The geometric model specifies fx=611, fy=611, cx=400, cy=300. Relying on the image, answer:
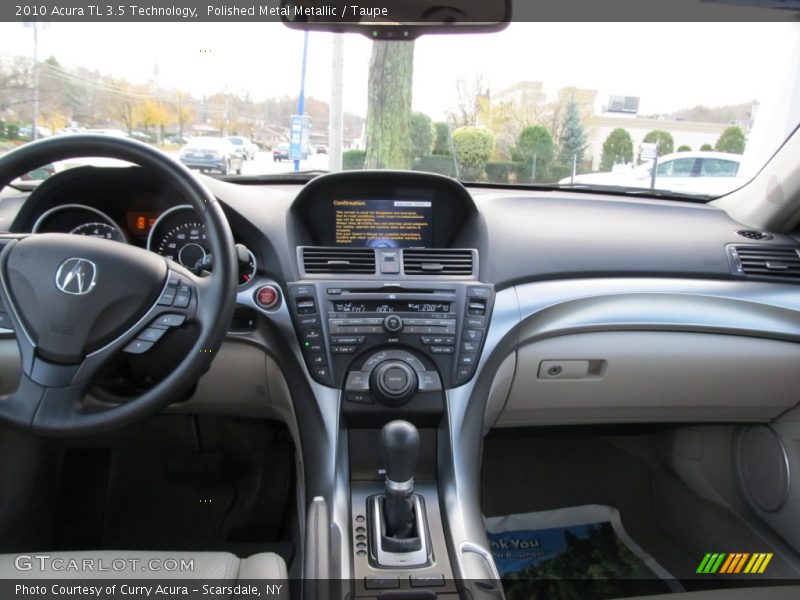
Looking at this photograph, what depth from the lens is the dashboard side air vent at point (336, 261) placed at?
2117 millimetres

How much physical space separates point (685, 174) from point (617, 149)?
0.37 m

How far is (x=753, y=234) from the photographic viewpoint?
2.49 metres

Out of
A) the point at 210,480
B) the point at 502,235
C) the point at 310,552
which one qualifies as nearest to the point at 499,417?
the point at 502,235

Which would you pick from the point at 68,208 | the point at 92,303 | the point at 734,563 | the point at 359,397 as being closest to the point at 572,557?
the point at 734,563

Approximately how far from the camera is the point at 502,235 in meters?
2.24

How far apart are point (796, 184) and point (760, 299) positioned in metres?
0.45


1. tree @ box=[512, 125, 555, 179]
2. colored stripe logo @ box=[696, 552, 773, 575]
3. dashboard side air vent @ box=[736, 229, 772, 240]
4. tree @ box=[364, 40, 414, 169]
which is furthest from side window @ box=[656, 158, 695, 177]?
colored stripe logo @ box=[696, 552, 773, 575]

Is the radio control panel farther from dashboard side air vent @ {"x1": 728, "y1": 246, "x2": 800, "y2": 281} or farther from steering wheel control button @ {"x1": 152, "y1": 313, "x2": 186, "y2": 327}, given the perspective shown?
dashboard side air vent @ {"x1": 728, "y1": 246, "x2": 800, "y2": 281}

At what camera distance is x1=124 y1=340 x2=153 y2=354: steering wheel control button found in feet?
4.79

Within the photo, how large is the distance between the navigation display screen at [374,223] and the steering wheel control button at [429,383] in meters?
0.51

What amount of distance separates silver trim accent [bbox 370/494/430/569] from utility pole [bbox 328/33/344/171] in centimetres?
128

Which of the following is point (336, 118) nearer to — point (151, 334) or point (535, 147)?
point (535, 147)

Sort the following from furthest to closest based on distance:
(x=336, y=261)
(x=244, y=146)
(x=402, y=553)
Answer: (x=244, y=146) → (x=336, y=261) → (x=402, y=553)

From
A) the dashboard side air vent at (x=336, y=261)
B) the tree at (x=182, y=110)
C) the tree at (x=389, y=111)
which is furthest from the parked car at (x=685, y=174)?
the tree at (x=182, y=110)
